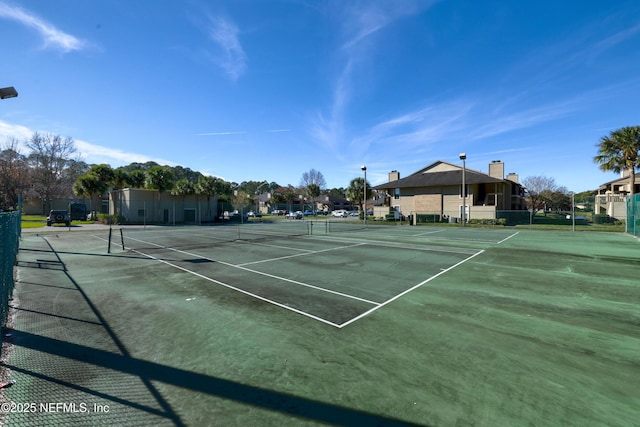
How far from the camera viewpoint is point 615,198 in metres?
46.5

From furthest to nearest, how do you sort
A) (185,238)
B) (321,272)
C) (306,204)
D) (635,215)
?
(306,204)
(185,238)
(635,215)
(321,272)

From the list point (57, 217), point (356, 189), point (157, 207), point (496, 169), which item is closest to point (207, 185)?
point (157, 207)

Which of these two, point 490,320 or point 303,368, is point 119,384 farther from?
point 490,320

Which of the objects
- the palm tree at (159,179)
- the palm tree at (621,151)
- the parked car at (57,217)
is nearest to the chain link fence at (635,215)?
the palm tree at (621,151)

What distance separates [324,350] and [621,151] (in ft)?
168

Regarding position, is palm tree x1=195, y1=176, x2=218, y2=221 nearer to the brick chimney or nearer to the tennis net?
the tennis net

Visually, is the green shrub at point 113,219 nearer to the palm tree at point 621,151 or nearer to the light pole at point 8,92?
the light pole at point 8,92

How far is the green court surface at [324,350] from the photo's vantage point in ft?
10.7

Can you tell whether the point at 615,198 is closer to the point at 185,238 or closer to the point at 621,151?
the point at 621,151

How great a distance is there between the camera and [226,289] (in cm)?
834

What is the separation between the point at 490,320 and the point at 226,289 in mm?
6994

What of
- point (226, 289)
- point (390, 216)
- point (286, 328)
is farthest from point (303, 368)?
point (390, 216)

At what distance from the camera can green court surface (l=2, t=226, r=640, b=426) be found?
128 inches

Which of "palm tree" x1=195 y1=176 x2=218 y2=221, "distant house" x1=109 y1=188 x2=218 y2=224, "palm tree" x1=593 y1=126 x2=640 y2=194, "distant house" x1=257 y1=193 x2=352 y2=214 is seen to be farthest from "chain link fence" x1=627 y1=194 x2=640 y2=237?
"distant house" x1=257 y1=193 x2=352 y2=214
